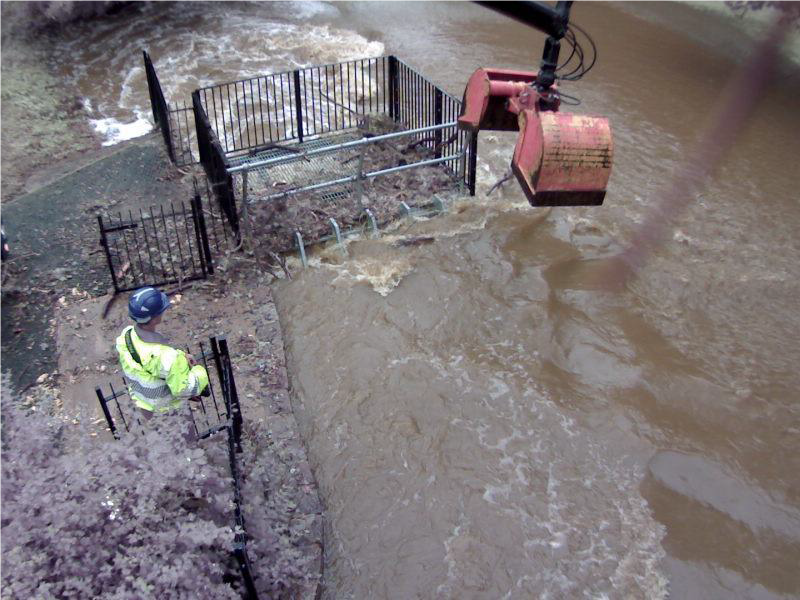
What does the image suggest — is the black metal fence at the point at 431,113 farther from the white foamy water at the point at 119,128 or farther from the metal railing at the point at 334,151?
the white foamy water at the point at 119,128

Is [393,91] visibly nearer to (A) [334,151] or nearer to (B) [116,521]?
(A) [334,151]

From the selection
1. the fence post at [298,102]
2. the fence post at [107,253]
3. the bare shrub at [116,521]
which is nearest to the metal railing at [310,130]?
the fence post at [298,102]

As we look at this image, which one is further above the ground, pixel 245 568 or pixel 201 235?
pixel 245 568

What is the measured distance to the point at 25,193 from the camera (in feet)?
33.2

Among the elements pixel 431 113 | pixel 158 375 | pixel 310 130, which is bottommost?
pixel 310 130

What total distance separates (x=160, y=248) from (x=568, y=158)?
19.0 ft

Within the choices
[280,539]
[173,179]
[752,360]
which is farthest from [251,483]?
[173,179]

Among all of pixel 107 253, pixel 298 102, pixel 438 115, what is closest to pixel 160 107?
pixel 298 102

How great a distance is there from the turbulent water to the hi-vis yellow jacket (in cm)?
158

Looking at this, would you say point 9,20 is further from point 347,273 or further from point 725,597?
point 725,597

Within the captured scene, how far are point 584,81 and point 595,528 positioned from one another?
1168cm

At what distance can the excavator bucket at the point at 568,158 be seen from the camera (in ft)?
15.3

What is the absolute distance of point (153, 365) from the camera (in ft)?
16.6

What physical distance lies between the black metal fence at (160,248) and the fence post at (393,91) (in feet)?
12.2
